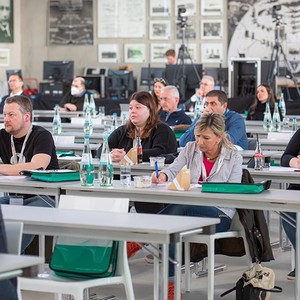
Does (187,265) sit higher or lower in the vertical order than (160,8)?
lower

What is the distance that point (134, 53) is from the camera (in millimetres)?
20703

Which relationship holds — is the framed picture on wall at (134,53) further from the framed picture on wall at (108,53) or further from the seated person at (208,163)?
the seated person at (208,163)

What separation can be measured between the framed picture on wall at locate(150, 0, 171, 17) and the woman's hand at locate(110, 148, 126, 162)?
43.6 feet

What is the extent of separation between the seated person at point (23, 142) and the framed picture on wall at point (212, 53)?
13373mm

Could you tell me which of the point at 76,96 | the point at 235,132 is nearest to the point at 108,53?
the point at 76,96

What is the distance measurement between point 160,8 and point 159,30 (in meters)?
0.44

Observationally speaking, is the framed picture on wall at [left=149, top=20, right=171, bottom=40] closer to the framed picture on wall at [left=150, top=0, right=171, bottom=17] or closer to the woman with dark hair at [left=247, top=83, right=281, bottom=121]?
the framed picture on wall at [left=150, top=0, right=171, bottom=17]

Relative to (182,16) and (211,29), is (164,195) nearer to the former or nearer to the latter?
(182,16)

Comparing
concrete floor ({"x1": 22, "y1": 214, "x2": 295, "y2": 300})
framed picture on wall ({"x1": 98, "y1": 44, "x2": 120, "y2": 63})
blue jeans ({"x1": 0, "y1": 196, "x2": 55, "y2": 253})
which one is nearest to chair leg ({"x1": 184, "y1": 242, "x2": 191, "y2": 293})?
concrete floor ({"x1": 22, "y1": 214, "x2": 295, "y2": 300})

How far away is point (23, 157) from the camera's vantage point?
683 centimetres

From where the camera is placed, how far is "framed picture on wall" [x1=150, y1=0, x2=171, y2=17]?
2052 centimetres

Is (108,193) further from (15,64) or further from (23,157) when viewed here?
(15,64)

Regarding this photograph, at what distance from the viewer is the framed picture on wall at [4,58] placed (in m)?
20.5

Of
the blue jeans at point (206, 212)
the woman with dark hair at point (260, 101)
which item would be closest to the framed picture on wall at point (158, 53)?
the woman with dark hair at point (260, 101)
